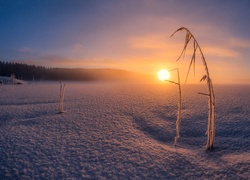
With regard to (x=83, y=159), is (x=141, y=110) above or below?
above

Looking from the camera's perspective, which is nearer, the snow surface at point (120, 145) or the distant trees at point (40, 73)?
the snow surface at point (120, 145)

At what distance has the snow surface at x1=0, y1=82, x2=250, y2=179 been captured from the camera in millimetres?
8623

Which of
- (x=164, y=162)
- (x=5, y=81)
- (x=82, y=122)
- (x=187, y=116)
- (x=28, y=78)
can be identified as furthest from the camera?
(x=28, y=78)

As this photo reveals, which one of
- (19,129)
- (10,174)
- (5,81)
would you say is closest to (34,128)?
(19,129)

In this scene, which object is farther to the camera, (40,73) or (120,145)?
(40,73)

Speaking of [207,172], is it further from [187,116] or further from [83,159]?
[187,116]

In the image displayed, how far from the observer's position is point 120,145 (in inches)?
432

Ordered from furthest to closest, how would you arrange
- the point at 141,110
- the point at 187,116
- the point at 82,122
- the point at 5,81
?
1. the point at 5,81
2. the point at 141,110
3. the point at 187,116
4. the point at 82,122

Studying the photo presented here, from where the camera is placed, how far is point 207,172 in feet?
27.8

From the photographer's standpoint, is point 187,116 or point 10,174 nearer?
point 10,174

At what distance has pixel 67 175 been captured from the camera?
8.41 meters

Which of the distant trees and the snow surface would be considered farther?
the distant trees

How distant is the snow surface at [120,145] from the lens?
28.3ft

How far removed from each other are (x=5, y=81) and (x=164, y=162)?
6133 centimetres
